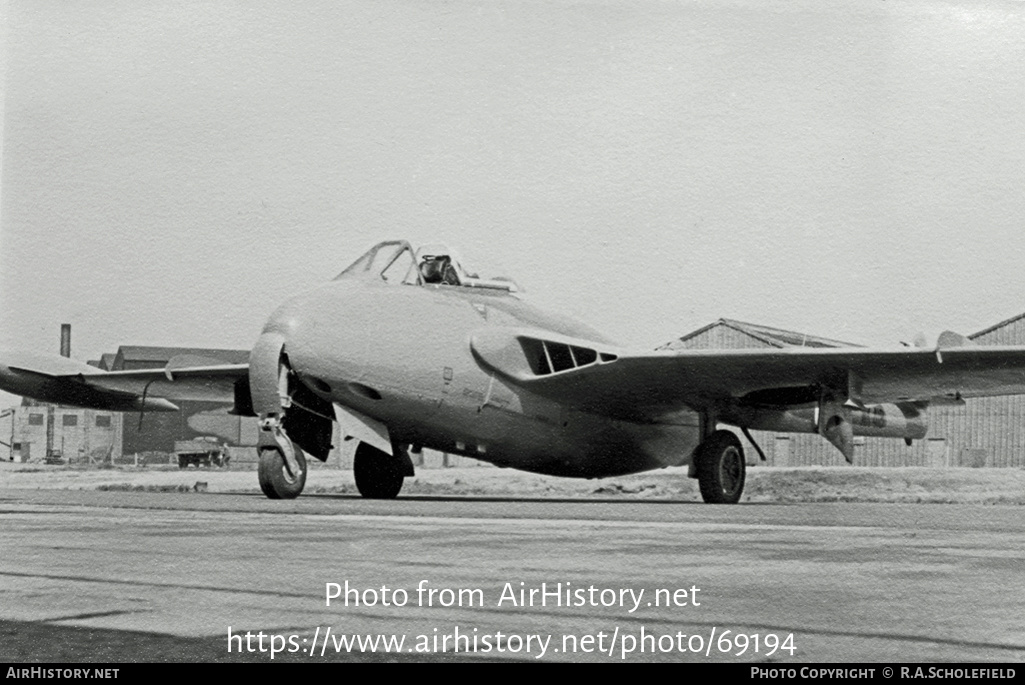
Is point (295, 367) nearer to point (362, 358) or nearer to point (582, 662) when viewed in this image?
point (362, 358)

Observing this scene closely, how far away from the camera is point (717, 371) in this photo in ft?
50.5

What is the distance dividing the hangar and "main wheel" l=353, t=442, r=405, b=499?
3.97 metres

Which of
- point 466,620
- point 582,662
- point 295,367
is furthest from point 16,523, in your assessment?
point 582,662

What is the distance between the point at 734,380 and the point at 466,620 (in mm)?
11123

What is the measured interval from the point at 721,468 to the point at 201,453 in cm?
4261

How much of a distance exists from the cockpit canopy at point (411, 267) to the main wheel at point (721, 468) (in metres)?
4.04

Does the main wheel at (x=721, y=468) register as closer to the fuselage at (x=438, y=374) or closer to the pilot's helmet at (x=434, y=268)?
the fuselage at (x=438, y=374)

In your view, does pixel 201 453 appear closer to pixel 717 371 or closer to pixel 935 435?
pixel 935 435

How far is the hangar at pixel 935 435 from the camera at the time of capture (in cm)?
1408

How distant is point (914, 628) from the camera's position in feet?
16.2

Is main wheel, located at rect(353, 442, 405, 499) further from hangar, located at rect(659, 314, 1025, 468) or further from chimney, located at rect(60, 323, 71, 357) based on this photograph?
chimney, located at rect(60, 323, 71, 357)

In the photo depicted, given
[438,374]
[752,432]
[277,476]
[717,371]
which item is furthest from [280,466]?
[752,432]

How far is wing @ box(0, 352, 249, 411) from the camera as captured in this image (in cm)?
1694

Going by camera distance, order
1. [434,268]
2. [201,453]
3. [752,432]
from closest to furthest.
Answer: [434,268] → [752,432] → [201,453]
